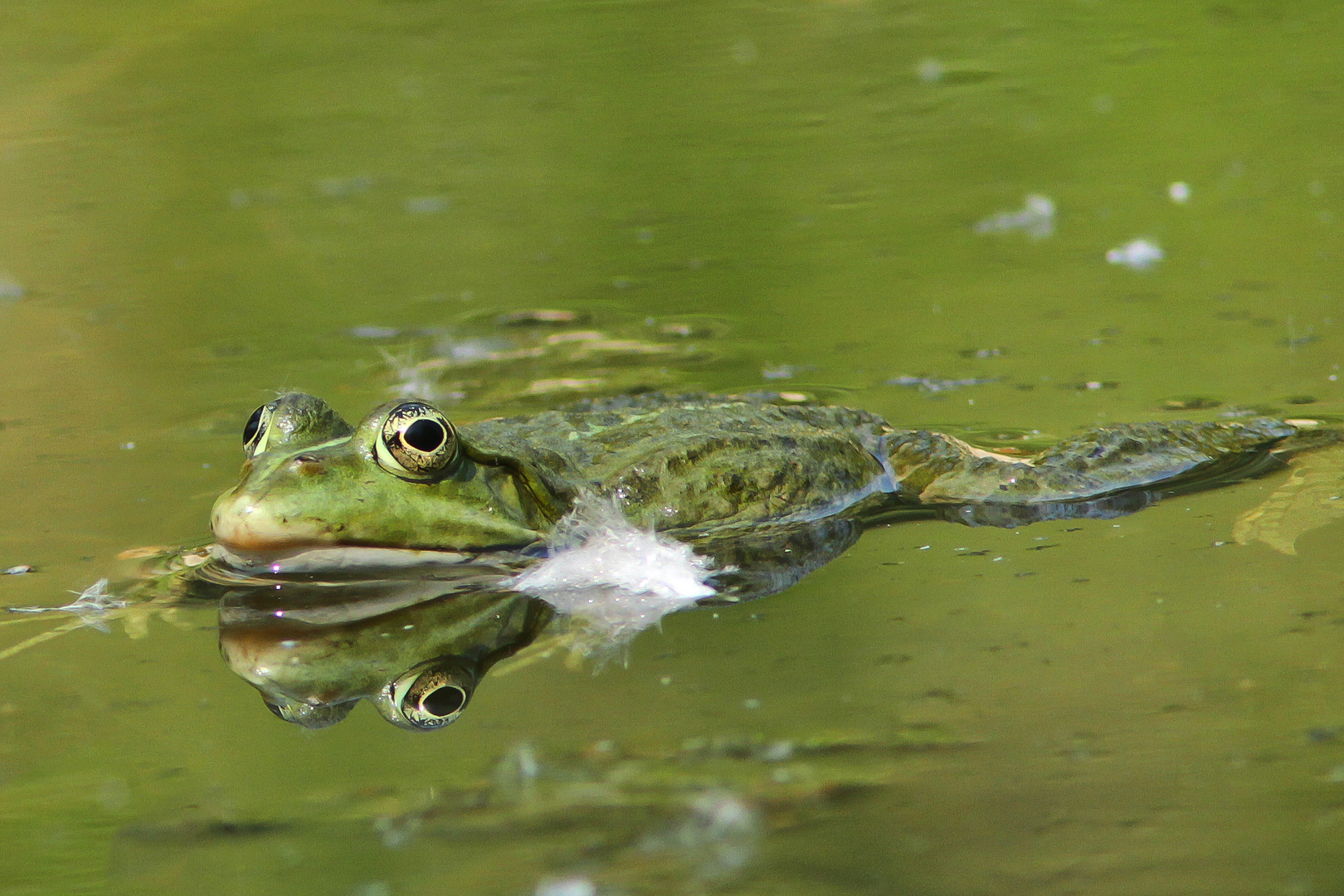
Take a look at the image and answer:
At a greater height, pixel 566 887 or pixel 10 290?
pixel 10 290

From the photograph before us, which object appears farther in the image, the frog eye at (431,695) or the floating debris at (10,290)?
the floating debris at (10,290)

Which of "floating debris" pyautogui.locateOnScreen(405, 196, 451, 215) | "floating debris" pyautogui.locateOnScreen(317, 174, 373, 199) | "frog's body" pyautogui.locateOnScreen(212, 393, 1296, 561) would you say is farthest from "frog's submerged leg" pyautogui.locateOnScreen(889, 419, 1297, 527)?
"floating debris" pyautogui.locateOnScreen(317, 174, 373, 199)

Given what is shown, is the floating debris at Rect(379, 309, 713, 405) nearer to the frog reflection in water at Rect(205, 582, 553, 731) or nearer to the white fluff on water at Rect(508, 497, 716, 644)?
the white fluff on water at Rect(508, 497, 716, 644)

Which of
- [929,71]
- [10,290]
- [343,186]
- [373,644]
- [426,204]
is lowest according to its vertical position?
[373,644]

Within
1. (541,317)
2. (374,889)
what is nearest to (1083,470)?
→ (374,889)

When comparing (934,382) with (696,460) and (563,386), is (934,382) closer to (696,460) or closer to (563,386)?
(563,386)

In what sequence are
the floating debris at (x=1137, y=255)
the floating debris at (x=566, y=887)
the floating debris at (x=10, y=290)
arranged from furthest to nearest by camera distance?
the floating debris at (x=10, y=290)
the floating debris at (x=1137, y=255)
the floating debris at (x=566, y=887)

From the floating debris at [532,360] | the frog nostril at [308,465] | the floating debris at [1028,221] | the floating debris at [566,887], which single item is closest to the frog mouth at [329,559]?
the frog nostril at [308,465]

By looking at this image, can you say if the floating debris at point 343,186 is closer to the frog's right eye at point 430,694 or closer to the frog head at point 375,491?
the frog head at point 375,491
